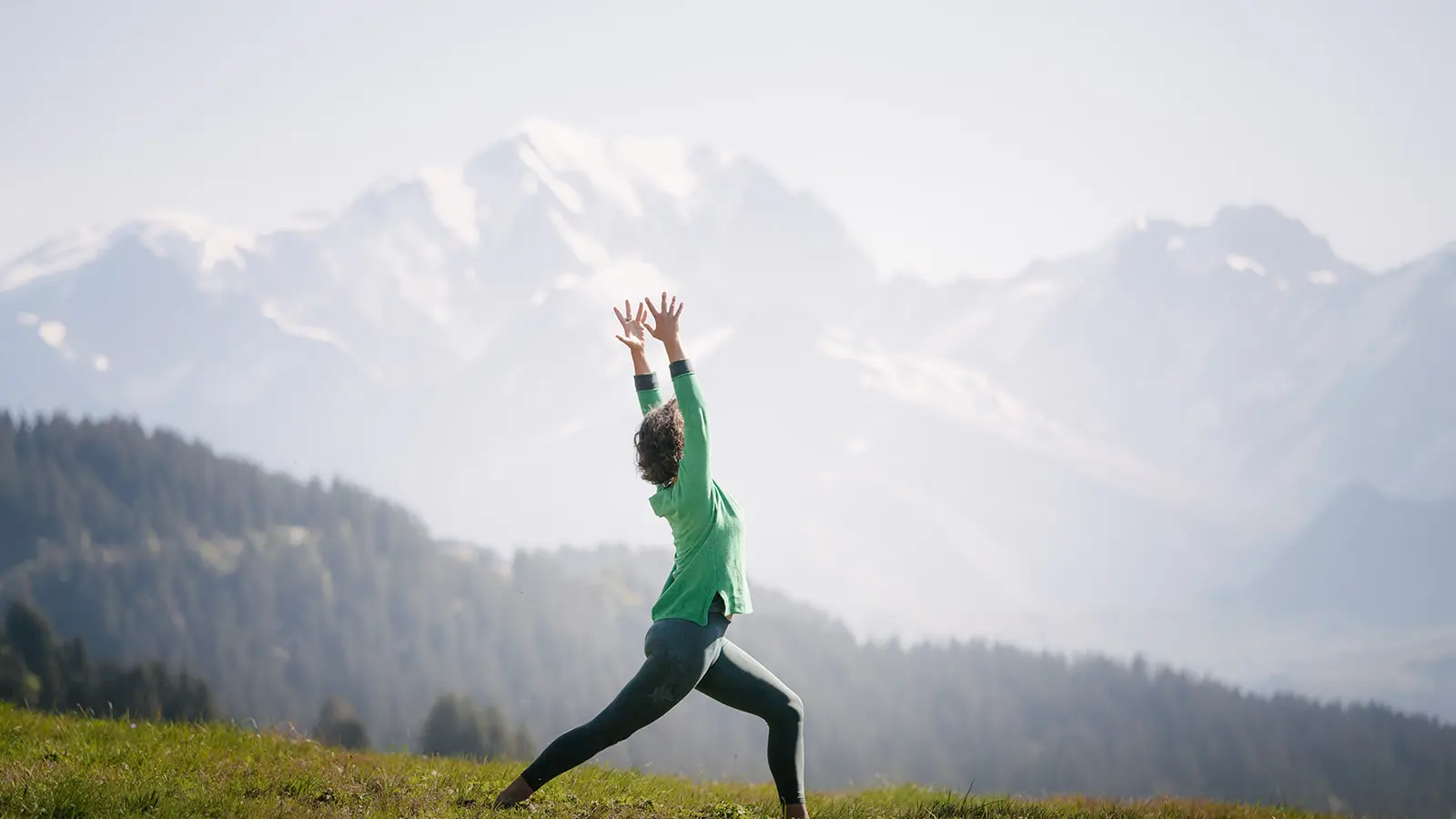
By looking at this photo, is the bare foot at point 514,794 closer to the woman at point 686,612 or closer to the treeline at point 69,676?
the woman at point 686,612

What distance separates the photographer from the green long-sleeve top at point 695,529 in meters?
7.37

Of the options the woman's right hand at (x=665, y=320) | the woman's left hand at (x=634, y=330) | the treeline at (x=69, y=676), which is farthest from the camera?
the treeline at (x=69, y=676)

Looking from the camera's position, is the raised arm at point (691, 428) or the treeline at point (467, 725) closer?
the raised arm at point (691, 428)

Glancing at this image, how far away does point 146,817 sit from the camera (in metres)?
6.80

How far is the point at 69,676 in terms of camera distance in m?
117

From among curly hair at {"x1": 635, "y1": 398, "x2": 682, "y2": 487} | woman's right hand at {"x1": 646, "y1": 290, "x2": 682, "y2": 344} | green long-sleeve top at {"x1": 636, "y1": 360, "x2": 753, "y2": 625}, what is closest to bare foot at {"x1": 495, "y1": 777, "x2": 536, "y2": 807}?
green long-sleeve top at {"x1": 636, "y1": 360, "x2": 753, "y2": 625}

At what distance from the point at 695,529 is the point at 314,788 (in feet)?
10.6

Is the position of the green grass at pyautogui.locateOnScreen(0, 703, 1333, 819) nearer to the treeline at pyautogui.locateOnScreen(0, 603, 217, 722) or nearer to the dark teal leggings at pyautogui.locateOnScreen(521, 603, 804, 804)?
the dark teal leggings at pyautogui.locateOnScreen(521, 603, 804, 804)

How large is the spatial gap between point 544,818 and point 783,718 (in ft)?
5.47

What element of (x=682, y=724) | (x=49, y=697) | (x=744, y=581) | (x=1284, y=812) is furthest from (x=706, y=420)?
(x=682, y=724)

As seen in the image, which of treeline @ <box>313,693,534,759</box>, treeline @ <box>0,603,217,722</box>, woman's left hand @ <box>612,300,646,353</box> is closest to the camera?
woman's left hand @ <box>612,300,646,353</box>

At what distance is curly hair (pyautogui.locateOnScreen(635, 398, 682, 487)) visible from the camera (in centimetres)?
750

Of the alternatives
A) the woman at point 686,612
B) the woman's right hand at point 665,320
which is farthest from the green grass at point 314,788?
the woman's right hand at point 665,320

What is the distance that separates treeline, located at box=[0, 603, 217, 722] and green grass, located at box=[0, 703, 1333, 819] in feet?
297
